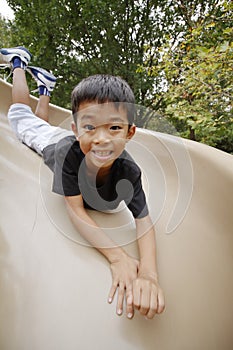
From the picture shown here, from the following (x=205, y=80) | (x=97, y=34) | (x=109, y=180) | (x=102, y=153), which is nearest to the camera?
(x=102, y=153)

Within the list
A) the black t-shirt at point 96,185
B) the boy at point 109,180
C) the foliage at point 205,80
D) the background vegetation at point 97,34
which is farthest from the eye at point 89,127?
the background vegetation at point 97,34

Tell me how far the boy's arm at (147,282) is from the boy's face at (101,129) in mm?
139

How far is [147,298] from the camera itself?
345 millimetres

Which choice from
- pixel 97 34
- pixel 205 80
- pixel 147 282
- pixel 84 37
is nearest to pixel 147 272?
pixel 147 282

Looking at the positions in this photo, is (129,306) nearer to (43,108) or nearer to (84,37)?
(43,108)

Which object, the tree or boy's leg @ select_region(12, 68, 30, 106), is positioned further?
the tree

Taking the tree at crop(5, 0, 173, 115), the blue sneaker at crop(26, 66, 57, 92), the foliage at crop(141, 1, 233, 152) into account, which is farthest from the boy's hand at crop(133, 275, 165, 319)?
the tree at crop(5, 0, 173, 115)

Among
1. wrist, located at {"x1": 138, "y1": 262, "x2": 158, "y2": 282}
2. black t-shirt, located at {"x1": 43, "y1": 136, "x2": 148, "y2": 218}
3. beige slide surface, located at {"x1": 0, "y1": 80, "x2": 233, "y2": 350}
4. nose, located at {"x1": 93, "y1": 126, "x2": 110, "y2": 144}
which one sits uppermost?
nose, located at {"x1": 93, "y1": 126, "x2": 110, "y2": 144}

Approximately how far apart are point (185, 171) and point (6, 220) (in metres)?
0.38

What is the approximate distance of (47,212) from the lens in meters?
0.55

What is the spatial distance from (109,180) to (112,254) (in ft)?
0.52

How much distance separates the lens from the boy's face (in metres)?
0.41

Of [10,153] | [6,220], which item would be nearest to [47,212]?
[6,220]

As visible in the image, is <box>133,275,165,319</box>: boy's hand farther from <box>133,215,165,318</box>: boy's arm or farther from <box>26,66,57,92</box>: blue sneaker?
<box>26,66,57,92</box>: blue sneaker
